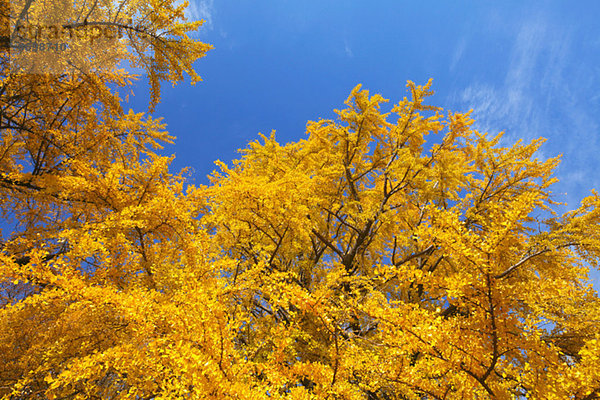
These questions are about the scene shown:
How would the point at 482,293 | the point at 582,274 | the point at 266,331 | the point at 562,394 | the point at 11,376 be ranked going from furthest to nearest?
the point at 266,331 < the point at 582,274 < the point at 11,376 < the point at 482,293 < the point at 562,394

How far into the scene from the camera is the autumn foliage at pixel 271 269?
285 cm

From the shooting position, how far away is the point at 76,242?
4.39 meters

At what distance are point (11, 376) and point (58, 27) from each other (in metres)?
6.15

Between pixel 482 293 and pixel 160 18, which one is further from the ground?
pixel 160 18

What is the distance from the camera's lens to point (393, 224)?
7215mm

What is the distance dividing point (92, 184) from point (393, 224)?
6.92m

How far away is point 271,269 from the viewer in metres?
6.26

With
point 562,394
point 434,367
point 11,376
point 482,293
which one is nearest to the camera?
point 562,394

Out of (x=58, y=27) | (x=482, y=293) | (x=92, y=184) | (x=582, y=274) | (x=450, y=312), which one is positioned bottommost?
(x=482, y=293)

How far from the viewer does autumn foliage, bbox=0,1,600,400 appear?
2848 millimetres

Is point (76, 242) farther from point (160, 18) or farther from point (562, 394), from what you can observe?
point (562, 394)

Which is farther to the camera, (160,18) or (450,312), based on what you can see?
(450,312)

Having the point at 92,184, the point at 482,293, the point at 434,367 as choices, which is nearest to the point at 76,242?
the point at 92,184

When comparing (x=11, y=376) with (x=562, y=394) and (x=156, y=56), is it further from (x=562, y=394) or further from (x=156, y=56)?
(x=562, y=394)
